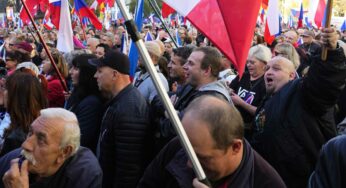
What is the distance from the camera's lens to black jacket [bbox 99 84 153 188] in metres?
3.99

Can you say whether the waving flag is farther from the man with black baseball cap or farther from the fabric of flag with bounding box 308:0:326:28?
the fabric of flag with bounding box 308:0:326:28

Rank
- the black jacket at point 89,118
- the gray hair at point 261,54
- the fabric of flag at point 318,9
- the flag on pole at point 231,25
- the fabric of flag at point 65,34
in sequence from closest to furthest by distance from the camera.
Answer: the flag on pole at point 231,25 → the black jacket at point 89,118 → the gray hair at point 261,54 → the fabric of flag at point 65,34 → the fabric of flag at point 318,9

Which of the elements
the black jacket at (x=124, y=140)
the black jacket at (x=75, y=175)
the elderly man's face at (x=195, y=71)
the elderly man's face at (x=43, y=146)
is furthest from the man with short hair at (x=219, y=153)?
the elderly man's face at (x=195, y=71)

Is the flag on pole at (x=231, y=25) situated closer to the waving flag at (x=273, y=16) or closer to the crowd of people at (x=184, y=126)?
the crowd of people at (x=184, y=126)

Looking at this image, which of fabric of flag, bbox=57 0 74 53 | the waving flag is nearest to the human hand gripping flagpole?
the waving flag

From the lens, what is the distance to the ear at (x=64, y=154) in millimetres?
2695

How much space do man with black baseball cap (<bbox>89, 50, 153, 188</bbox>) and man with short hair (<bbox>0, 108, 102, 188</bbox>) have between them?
4.05ft

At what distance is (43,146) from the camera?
8.66 ft

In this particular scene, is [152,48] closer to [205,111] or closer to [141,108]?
[141,108]

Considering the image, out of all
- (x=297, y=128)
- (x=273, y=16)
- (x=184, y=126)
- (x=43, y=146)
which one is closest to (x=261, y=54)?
(x=273, y=16)

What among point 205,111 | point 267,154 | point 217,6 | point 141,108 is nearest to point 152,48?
point 141,108

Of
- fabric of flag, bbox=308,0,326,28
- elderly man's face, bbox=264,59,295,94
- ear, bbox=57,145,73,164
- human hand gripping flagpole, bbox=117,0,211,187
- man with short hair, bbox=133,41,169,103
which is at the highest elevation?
human hand gripping flagpole, bbox=117,0,211,187

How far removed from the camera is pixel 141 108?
13.5ft

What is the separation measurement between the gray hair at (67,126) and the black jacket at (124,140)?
122 centimetres
